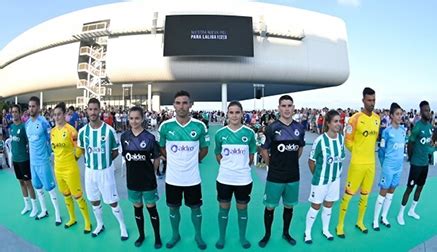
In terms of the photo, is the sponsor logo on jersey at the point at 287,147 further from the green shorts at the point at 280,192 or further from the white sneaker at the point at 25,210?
the white sneaker at the point at 25,210

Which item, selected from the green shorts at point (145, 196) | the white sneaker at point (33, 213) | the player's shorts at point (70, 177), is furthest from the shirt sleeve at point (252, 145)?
the white sneaker at point (33, 213)

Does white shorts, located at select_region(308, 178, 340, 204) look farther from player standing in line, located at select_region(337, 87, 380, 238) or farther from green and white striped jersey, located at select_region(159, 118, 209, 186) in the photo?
green and white striped jersey, located at select_region(159, 118, 209, 186)

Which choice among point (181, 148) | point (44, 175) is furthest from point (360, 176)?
point (44, 175)

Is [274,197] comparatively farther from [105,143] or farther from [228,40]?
[228,40]

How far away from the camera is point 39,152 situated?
4.17m

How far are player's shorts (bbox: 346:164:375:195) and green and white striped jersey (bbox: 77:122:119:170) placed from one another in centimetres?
344

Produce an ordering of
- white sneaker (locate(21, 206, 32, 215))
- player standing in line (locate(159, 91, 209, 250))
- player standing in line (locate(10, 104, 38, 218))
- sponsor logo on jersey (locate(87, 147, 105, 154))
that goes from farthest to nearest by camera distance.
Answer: white sneaker (locate(21, 206, 32, 215)) → player standing in line (locate(10, 104, 38, 218)) → sponsor logo on jersey (locate(87, 147, 105, 154)) → player standing in line (locate(159, 91, 209, 250))

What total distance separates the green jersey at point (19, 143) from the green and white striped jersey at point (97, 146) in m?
1.48

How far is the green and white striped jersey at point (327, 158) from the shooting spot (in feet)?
11.7

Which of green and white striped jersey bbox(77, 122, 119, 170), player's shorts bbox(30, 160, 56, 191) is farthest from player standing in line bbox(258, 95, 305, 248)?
player's shorts bbox(30, 160, 56, 191)

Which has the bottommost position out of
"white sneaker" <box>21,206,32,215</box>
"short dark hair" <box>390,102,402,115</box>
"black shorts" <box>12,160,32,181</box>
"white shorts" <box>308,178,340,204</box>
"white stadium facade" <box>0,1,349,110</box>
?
"white sneaker" <box>21,206,32,215</box>

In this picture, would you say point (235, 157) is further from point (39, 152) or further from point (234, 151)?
point (39, 152)

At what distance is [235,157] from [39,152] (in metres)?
3.13

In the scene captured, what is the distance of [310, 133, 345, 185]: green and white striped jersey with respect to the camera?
3.56 metres
